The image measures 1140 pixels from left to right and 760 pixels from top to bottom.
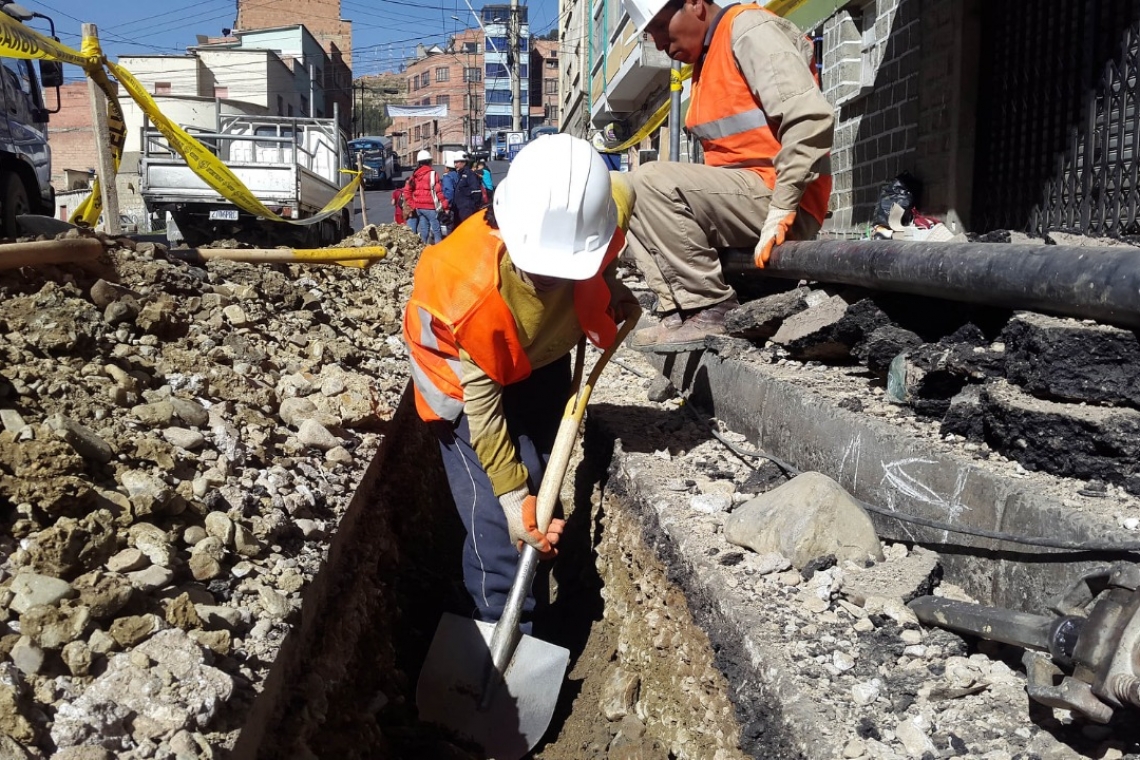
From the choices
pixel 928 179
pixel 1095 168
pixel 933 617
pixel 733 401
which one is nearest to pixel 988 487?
pixel 933 617

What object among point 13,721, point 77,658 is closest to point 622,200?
point 77,658

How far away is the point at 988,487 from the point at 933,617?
0.32 m

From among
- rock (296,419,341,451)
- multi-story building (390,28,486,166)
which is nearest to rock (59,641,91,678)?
rock (296,419,341,451)

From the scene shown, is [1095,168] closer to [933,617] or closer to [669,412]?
[669,412]

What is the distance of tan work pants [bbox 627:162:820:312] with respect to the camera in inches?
151

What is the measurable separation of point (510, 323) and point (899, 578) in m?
1.26

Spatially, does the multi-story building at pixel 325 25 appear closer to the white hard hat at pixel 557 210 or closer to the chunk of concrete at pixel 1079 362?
the white hard hat at pixel 557 210

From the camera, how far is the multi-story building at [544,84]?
66125 millimetres

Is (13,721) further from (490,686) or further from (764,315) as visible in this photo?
(764,315)

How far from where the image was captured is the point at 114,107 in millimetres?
7812

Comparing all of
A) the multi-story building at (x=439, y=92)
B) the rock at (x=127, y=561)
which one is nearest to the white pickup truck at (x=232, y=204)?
the rock at (x=127, y=561)

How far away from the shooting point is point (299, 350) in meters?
4.67

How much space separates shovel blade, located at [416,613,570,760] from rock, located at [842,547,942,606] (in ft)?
3.97

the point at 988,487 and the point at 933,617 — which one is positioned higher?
the point at 988,487
